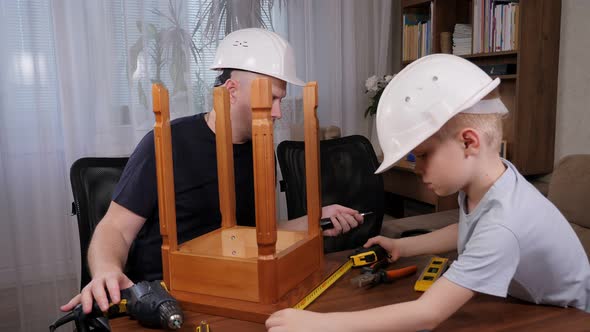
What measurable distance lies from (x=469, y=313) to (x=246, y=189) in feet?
2.93

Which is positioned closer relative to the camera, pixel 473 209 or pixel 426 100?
pixel 426 100

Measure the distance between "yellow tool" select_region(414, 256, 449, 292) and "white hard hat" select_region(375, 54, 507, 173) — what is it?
31 centimetres

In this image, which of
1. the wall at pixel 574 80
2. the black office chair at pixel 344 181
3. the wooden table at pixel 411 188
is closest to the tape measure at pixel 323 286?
the black office chair at pixel 344 181

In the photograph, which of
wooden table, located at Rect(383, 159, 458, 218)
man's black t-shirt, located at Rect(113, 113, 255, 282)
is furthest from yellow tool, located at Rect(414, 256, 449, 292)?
wooden table, located at Rect(383, 159, 458, 218)

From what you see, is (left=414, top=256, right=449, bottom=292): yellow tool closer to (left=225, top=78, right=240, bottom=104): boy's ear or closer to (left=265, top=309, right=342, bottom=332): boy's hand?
(left=265, top=309, right=342, bottom=332): boy's hand

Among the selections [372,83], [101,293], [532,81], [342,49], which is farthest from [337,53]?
[101,293]

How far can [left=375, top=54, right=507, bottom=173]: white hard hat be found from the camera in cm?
87

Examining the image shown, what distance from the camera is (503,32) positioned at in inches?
115

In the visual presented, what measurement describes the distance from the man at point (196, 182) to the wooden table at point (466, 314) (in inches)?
14.4

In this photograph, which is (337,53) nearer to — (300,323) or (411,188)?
(411,188)

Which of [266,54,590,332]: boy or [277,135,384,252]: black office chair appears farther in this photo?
[277,135,384,252]: black office chair

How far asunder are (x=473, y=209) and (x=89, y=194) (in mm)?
1234

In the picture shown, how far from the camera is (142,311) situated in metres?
0.93

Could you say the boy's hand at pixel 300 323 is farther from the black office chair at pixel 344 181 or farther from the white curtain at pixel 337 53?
the white curtain at pixel 337 53
